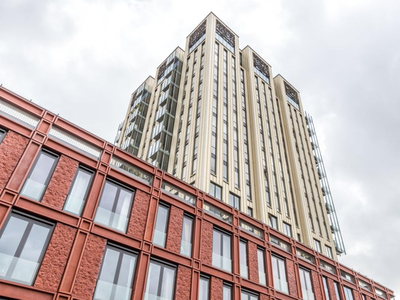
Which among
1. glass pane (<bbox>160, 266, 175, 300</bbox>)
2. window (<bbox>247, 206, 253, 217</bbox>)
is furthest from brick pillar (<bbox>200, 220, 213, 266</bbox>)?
window (<bbox>247, 206, 253, 217</bbox>)

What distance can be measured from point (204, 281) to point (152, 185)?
6281 millimetres

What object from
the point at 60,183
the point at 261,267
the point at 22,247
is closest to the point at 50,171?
the point at 60,183

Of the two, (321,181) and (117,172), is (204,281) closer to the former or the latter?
(117,172)

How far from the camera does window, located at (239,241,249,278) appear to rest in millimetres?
20453

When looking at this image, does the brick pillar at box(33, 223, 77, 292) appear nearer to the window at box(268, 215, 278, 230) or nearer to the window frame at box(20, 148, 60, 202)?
the window frame at box(20, 148, 60, 202)

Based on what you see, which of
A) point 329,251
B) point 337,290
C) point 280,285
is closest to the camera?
point 280,285

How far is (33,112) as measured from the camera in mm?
16047

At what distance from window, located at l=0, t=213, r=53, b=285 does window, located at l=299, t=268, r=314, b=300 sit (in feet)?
60.3

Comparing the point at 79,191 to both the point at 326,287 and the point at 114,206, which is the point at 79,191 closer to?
the point at 114,206

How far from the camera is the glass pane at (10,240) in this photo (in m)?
12.1

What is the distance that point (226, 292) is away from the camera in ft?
62.2

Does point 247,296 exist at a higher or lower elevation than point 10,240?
higher

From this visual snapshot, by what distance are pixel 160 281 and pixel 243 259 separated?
22.3 ft

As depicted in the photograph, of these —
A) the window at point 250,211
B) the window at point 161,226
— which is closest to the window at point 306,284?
the window at point 250,211
